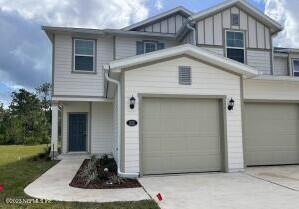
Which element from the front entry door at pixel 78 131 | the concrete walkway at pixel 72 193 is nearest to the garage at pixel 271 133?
the concrete walkway at pixel 72 193

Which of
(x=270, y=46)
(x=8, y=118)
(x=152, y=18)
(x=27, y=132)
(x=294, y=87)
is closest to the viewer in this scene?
(x=294, y=87)

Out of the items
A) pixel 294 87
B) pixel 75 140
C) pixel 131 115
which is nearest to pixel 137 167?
pixel 131 115

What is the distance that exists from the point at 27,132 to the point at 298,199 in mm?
25770

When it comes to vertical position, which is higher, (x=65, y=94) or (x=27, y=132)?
(x=65, y=94)

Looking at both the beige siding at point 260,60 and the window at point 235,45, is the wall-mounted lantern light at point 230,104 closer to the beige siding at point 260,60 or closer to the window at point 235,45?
the window at point 235,45

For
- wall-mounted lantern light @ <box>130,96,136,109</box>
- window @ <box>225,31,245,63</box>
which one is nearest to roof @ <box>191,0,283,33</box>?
window @ <box>225,31,245,63</box>

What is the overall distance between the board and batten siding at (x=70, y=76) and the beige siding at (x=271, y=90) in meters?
6.67

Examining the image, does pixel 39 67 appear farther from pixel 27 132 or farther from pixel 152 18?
pixel 152 18

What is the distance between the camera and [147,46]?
1438 cm

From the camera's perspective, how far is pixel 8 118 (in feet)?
98.5

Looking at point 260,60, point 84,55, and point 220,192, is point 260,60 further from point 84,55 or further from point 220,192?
point 220,192

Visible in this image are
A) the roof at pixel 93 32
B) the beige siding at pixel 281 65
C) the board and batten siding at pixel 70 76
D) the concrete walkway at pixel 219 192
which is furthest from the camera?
the beige siding at pixel 281 65

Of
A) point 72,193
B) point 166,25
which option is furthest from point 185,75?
point 166,25

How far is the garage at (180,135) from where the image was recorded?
852cm
